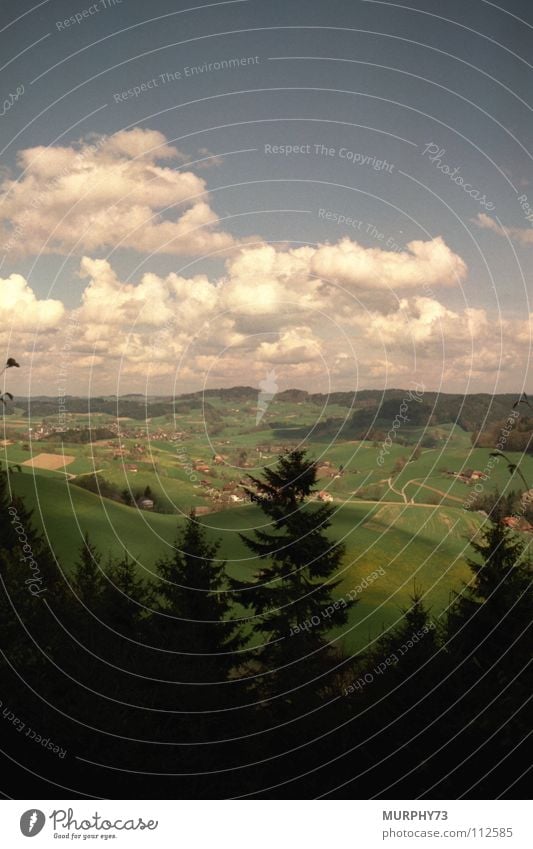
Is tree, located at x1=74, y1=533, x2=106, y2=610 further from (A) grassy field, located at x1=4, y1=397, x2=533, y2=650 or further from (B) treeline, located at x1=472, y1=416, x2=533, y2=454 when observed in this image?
(B) treeline, located at x1=472, y1=416, x2=533, y2=454

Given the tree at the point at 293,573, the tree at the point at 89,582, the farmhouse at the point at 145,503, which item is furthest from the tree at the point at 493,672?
the farmhouse at the point at 145,503

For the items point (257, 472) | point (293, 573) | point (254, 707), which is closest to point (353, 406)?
point (257, 472)

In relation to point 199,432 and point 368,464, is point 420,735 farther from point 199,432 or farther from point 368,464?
point 368,464

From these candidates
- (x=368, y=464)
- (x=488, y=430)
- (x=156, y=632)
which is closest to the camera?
(x=156, y=632)

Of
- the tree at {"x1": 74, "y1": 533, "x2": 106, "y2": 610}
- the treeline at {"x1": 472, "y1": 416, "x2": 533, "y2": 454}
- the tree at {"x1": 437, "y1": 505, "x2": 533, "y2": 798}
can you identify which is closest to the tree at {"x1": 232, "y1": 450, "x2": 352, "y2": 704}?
the tree at {"x1": 74, "y1": 533, "x2": 106, "y2": 610}

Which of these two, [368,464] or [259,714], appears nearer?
[259,714]

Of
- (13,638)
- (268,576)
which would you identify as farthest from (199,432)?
(13,638)

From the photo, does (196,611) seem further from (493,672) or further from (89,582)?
(493,672)
